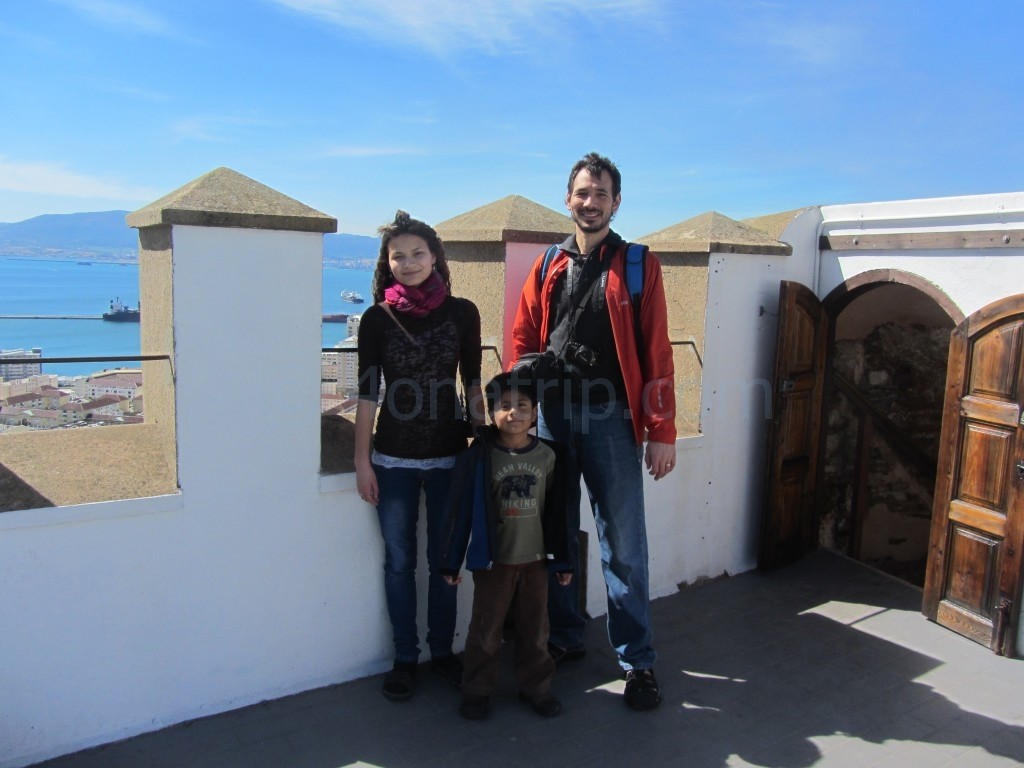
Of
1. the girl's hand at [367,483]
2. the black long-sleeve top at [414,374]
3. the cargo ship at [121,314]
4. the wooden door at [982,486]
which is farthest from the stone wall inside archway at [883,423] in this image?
the cargo ship at [121,314]

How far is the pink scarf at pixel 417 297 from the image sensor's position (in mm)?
3107

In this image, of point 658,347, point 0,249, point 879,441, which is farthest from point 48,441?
point 879,441

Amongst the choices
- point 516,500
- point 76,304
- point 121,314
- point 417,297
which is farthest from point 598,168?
point 76,304

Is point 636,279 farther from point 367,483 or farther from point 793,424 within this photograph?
point 793,424

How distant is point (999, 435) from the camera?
413 centimetres

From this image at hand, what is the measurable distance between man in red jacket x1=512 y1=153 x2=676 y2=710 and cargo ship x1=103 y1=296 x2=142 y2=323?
6.48ft

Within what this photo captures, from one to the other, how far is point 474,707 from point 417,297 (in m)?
1.69

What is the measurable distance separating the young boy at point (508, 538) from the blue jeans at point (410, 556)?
0.68ft

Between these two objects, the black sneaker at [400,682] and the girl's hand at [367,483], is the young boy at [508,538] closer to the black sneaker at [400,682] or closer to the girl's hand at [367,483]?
the black sneaker at [400,682]

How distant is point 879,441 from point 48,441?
625 cm

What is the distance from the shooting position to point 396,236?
3.10 metres

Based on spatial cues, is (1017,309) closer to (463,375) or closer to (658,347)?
(658,347)

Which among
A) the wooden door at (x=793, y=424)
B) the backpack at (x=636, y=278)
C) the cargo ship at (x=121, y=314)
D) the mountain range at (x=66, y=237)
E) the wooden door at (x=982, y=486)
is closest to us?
the backpack at (x=636, y=278)

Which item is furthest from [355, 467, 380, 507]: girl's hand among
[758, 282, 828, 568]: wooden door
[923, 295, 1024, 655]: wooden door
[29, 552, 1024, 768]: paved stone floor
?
[923, 295, 1024, 655]: wooden door
